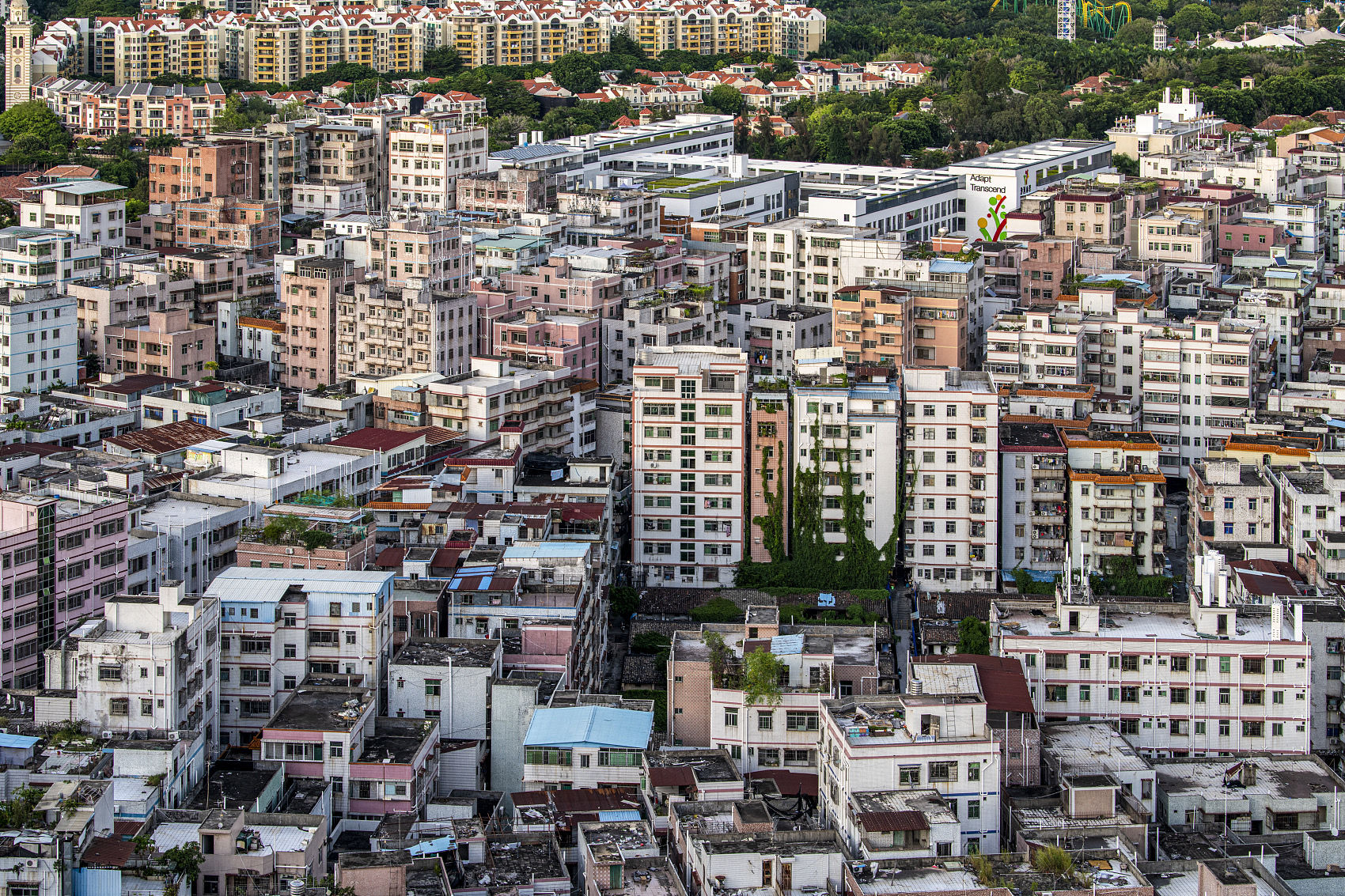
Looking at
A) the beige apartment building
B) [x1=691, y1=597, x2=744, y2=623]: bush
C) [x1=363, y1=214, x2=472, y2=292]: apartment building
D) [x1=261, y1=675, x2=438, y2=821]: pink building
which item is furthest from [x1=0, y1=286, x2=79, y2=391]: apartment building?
[x1=261, y1=675, x2=438, y2=821]: pink building

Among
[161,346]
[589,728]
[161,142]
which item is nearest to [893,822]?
[589,728]

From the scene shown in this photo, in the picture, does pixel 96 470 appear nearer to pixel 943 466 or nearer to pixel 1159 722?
pixel 943 466

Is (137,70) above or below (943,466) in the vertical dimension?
above

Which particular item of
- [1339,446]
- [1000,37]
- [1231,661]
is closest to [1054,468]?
[1339,446]

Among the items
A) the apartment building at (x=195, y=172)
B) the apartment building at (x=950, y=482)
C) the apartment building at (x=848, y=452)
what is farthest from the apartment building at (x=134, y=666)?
the apartment building at (x=195, y=172)

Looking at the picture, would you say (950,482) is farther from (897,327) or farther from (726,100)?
(726,100)
